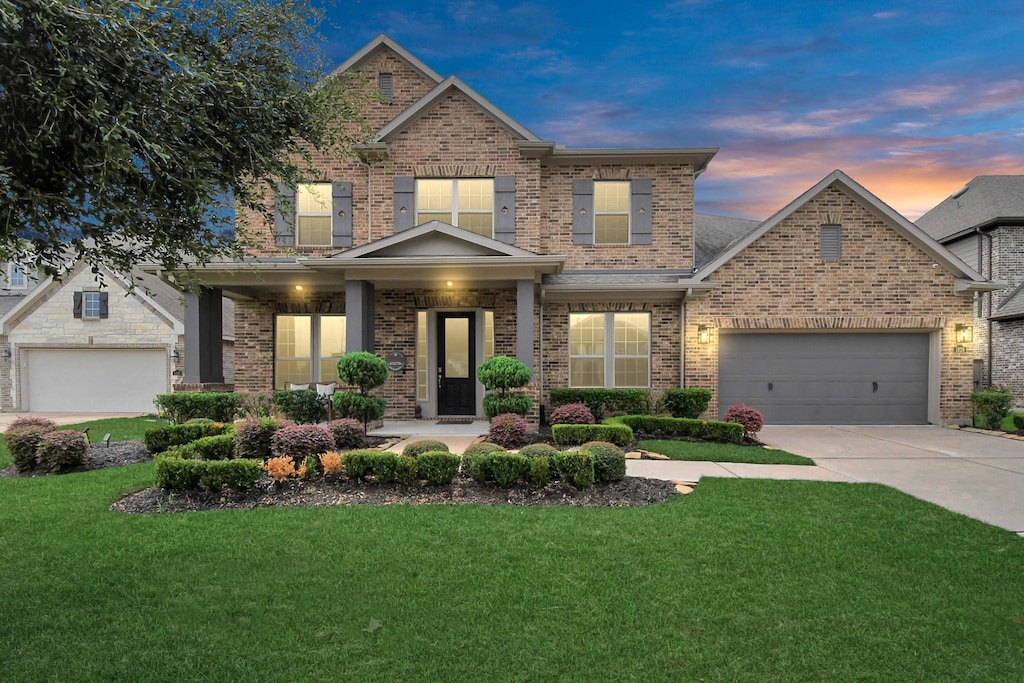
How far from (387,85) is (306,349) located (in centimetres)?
757

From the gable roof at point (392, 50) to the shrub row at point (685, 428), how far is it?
34.6ft

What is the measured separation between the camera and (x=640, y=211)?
1461 cm

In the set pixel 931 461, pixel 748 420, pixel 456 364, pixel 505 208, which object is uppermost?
pixel 505 208

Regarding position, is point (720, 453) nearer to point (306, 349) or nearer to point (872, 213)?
point (872, 213)

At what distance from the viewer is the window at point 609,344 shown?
47.6 ft

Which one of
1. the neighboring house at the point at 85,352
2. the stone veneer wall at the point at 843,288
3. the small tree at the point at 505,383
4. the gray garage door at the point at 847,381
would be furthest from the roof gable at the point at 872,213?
the neighboring house at the point at 85,352

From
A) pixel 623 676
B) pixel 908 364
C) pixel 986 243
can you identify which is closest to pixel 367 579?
pixel 623 676

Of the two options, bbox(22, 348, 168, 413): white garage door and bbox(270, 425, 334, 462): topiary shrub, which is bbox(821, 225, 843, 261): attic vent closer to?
bbox(270, 425, 334, 462): topiary shrub

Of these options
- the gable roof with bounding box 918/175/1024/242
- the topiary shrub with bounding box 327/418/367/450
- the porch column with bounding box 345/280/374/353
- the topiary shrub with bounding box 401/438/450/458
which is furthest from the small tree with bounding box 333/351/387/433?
the gable roof with bounding box 918/175/1024/242

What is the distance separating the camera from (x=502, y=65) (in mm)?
20906

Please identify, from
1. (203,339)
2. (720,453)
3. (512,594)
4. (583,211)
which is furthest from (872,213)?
(203,339)

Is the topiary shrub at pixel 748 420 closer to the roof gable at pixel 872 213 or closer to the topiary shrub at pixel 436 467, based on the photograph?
the roof gable at pixel 872 213

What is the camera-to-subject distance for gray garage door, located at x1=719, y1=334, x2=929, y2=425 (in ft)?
45.2

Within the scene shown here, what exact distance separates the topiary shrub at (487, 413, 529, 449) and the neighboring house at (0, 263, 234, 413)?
46.6 feet
